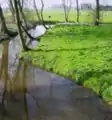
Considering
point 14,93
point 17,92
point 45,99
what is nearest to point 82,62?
point 17,92

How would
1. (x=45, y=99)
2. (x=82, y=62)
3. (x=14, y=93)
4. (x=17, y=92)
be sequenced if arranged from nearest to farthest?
(x=45, y=99), (x=14, y=93), (x=17, y=92), (x=82, y=62)

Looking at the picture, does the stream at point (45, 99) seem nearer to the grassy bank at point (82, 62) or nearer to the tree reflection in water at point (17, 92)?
the tree reflection in water at point (17, 92)

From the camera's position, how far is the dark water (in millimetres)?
11680

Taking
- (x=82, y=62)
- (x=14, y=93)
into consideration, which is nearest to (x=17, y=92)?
(x=14, y=93)

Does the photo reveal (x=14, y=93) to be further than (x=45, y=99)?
Yes

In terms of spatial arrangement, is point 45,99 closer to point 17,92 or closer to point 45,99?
point 45,99

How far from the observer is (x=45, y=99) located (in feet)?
44.6

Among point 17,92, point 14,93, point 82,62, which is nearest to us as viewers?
point 14,93

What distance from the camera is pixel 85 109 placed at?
1227cm

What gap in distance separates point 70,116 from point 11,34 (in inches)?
1191

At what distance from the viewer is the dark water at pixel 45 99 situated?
1168cm

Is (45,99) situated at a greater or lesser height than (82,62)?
greater

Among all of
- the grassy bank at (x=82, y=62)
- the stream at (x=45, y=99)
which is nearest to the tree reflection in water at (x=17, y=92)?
the stream at (x=45, y=99)

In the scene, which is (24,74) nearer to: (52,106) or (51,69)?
(51,69)
